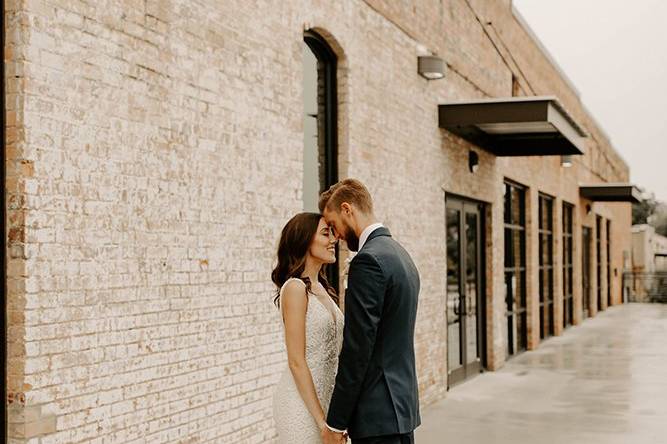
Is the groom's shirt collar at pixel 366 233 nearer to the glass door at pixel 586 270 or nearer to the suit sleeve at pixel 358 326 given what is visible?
the suit sleeve at pixel 358 326

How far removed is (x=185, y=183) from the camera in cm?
556

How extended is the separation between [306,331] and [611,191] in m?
21.0

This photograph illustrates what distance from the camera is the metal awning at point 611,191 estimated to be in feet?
76.9

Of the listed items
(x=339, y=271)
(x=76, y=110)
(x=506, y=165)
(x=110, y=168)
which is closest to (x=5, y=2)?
(x=76, y=110)

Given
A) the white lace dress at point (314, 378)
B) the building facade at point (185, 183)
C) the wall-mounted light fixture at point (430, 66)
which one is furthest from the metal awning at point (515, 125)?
the white lace dress at point (314, 378)

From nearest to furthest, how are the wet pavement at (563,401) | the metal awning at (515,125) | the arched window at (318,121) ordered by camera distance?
the arched window at (318,121), the wet pavement at (563,401), the metal awning at (515,125)

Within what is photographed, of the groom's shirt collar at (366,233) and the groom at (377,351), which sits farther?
the groom's shirt collar at (366,233)

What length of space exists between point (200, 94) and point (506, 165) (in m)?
9.81

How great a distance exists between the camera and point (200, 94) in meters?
5.73

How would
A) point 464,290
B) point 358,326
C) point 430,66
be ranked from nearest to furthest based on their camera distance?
point 358,326
point 430,66
point 464,290

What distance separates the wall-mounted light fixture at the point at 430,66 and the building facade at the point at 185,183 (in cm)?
14

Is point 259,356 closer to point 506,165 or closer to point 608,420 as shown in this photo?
point 608,420

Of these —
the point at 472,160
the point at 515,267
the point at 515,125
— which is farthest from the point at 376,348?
the point at 515,267

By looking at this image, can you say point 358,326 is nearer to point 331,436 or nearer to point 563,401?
point 331,436
